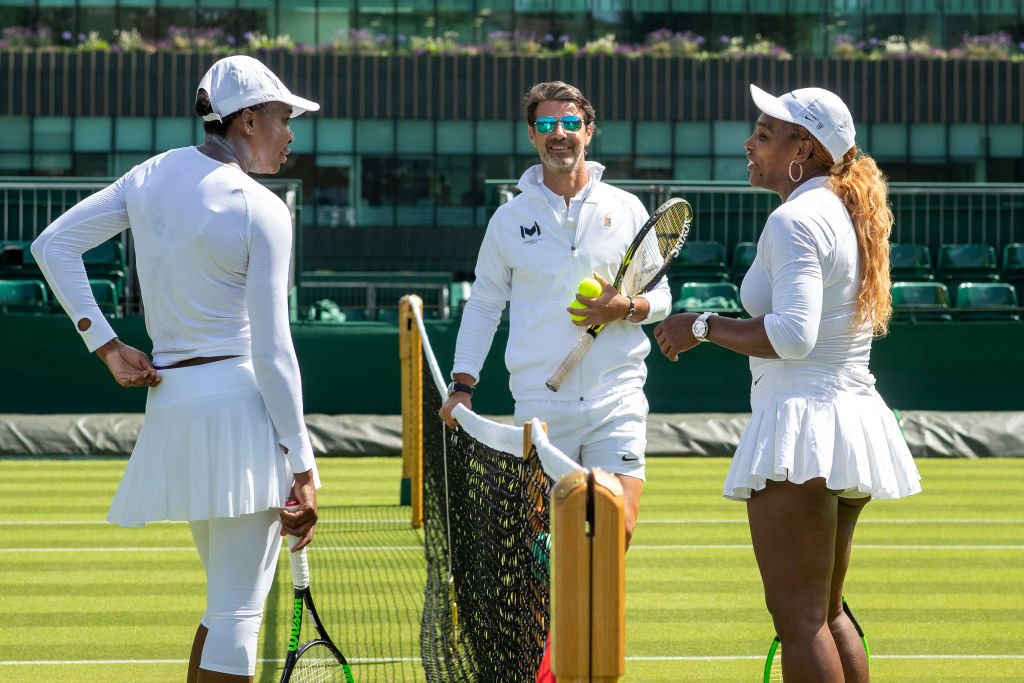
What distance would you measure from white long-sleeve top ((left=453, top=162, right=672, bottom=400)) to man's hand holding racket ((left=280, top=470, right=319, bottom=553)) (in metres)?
1.69

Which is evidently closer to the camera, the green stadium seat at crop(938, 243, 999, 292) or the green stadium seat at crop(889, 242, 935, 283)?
the green stadium seat at crop(889, 242, 935, 283)

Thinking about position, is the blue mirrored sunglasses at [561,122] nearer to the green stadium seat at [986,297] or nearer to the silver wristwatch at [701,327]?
the silver wristwatch at [701,327]

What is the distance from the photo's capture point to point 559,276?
17.9 ft

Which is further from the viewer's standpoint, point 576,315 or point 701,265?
point 701,265

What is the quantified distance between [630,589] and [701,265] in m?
12.3

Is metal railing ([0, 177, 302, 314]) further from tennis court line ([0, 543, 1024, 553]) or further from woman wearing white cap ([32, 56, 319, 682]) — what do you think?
woman wearing white cap ([32, 56, 319, 682])

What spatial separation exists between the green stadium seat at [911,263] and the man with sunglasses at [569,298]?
14178mm

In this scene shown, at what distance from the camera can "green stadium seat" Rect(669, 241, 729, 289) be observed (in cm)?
1894

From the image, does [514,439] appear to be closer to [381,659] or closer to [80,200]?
[381,659]

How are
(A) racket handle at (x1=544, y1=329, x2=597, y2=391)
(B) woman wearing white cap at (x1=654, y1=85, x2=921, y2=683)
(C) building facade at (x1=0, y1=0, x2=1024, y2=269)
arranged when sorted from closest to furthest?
(B) woman wearing white cap at (x1=654, y1=85, x2=921, y2=683)
(A) racket handle at (x1=544, y1=329, x2=597, y2=391)
(C) building facade at (x1=0, y1=0, x2=1024, y2=269)

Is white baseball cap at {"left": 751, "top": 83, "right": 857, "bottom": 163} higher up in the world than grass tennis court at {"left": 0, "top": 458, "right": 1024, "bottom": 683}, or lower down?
higher up

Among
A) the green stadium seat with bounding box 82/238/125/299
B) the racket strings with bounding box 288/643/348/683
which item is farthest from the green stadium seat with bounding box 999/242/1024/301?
the racket strings with bounding box 288/643/348/683

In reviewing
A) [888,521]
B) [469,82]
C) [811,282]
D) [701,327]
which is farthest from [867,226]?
[469,82]

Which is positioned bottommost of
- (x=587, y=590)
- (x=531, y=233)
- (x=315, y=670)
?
(x=315, y=670)
